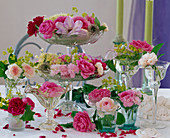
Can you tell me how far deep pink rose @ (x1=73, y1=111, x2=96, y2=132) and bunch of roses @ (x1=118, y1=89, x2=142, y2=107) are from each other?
139 mm

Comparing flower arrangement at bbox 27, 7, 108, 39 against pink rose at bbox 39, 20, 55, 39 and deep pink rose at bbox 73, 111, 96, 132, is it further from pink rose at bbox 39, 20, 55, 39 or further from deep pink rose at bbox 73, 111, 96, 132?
deep pink rose at bbox 73, 111, 96, 132

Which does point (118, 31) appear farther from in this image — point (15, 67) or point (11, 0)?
point (11, 0)

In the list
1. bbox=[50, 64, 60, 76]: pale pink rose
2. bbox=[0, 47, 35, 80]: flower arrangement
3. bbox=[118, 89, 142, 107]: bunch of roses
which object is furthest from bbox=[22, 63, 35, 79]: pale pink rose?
bbox=[118, 89, 142, 107]: bunch of roses

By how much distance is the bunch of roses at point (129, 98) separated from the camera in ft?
3.91

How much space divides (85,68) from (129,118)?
27cm

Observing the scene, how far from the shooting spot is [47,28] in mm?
1307

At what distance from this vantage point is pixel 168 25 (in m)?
3.07

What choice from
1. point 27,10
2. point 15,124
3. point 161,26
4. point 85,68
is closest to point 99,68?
point 85,68

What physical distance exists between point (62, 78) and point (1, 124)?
0.31 metres

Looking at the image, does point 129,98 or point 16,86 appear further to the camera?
point 16,86

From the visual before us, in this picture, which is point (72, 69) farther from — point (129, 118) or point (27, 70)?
point (129, 118)

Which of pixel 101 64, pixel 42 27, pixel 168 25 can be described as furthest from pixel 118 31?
pixel 168 25

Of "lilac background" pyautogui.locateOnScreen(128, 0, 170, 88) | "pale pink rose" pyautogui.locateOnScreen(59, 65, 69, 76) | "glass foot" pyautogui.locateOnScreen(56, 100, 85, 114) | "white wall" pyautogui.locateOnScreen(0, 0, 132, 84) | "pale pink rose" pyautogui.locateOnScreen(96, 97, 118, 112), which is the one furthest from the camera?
"white wall" pyautogui.locateOnScreen(0, 0, 132, 84)

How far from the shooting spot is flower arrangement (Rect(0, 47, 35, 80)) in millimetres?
1259
